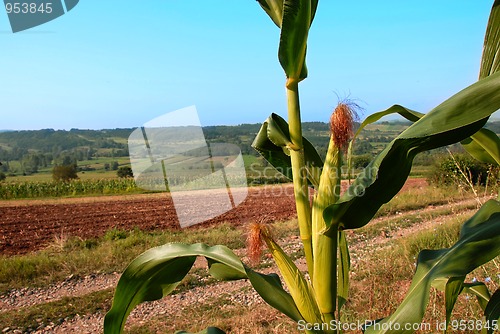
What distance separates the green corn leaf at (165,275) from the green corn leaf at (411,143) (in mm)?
251

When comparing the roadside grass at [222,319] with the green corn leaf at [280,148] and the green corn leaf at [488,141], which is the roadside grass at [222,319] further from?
the green corn leaf at [488,141]

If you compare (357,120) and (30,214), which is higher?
(357,120)

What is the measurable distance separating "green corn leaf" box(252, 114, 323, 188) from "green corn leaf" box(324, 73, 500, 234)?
192mm

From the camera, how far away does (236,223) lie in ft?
41.1

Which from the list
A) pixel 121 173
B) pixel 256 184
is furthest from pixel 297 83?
pixel 121 173

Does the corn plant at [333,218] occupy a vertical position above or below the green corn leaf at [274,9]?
below

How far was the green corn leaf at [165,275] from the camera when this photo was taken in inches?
49.1

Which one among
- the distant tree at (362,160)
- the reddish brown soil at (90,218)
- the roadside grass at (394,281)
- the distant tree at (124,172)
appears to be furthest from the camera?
the distant tree at (124,172)

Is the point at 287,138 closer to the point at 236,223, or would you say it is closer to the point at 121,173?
the point at 236,223

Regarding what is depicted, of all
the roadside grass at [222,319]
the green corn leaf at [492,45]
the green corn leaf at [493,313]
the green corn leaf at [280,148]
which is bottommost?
the roadside grass at [222,319]

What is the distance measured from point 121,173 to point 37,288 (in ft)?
67.7

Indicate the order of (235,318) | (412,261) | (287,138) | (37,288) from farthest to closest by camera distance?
(37,288), (412,261), (235,318), (287,138)

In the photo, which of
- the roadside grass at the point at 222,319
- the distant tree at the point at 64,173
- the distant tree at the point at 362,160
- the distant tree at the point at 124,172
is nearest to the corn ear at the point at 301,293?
the distant tree at the point at 362,160

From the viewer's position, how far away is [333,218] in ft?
3.64
